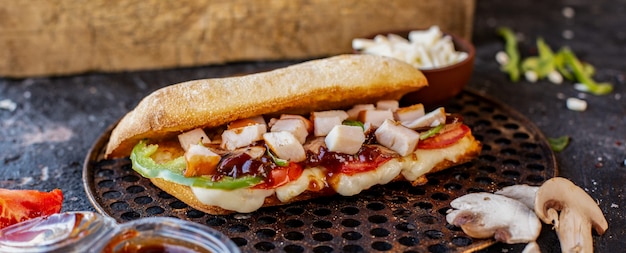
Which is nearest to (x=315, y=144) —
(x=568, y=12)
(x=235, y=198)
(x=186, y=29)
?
(x=235, y=198)

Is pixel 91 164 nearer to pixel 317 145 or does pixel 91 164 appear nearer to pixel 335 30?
pixel 317 145

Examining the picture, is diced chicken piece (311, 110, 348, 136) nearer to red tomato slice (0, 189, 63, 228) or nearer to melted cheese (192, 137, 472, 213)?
melted cheese (192, 137, 472, 213)

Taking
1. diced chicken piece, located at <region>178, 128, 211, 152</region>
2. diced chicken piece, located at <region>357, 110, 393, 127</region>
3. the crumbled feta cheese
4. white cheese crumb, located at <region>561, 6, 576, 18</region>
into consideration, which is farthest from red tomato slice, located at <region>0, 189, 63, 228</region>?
white cheese crumb, located at <region>561, 6, 576, 18</region>

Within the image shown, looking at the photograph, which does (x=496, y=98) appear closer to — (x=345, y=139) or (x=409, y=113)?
(x=409, y=113)

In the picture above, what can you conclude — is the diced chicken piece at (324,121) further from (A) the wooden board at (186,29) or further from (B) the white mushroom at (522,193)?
(A) the wooden board at (186,29)

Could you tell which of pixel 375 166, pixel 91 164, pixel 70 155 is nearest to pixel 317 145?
pixel 375 166

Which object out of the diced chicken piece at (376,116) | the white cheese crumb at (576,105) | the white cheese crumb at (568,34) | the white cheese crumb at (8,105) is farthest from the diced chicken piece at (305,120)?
the white cheese crumb at (568,34)
